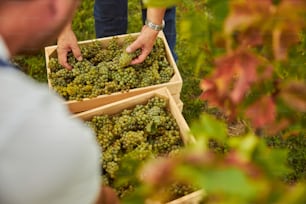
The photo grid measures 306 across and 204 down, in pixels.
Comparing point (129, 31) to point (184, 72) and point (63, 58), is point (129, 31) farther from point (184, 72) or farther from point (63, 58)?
point (63, 58)

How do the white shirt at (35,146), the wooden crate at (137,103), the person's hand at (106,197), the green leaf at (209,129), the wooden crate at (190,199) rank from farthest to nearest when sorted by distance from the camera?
1. the wooden crate at (137,103)
2. the wooden crate at (190,199)
3. the person's hand at (106,197)
4. the green leaf at (209,129)
5. the white shirt at (35,146)

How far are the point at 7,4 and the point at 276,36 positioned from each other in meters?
0.49

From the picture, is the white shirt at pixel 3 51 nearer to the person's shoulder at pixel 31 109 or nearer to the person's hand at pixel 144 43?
the person's shoulder at pixel 31 109

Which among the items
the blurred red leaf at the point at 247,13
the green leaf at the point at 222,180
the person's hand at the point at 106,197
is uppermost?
the blurred red leaf at the point at 247,13

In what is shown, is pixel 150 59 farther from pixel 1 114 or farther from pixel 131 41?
pixel 1 114

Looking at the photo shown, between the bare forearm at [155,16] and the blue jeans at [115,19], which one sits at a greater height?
the bare forearm at [155,16]

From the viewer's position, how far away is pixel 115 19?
9.58 ft

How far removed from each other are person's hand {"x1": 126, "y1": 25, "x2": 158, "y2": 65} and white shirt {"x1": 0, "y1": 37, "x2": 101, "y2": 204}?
4.70 feet

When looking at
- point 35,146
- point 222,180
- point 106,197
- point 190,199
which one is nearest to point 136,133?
point 190,199

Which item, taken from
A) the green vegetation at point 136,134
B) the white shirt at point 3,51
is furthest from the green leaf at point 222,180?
the green vegetation at point 136,134

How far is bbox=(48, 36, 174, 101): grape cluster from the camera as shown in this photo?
7.60ft

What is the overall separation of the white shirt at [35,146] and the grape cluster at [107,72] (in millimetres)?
1319

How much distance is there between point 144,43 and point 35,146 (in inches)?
60.5

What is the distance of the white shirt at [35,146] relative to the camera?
91cm
